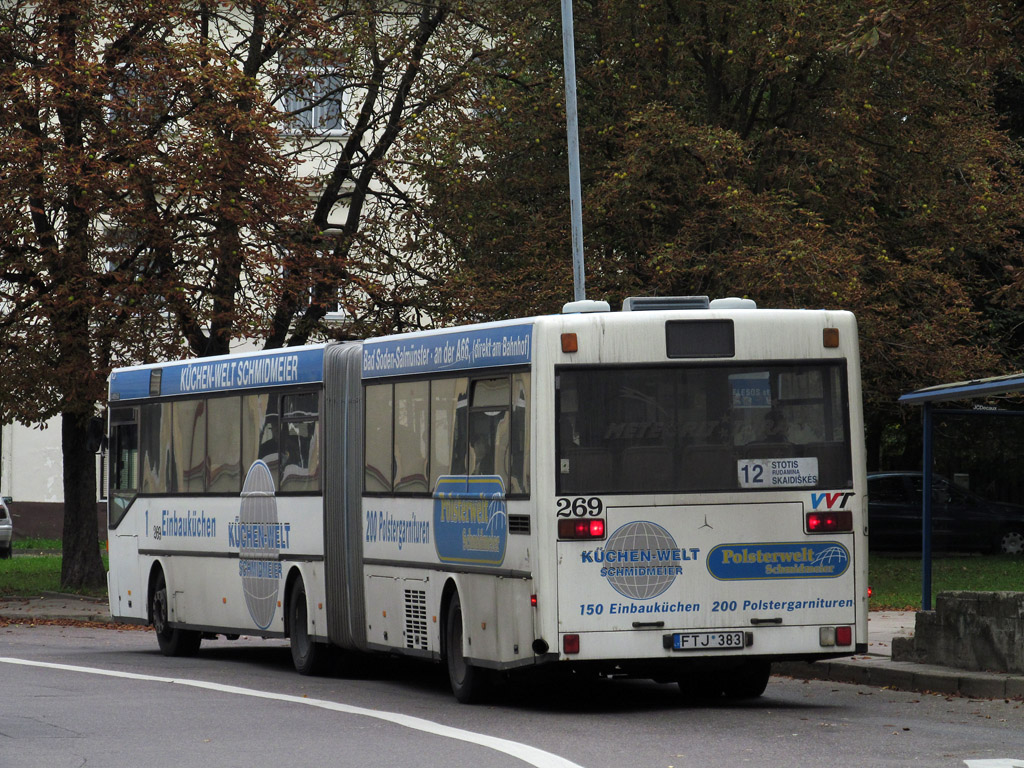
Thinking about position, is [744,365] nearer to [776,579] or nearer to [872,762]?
[776,579]

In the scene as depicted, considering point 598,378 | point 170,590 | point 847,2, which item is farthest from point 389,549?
point 847,2

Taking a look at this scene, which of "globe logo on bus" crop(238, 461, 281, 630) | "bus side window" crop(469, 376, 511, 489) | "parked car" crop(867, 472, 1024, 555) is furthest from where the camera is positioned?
"parked car" crop(867, 472, 1024, 555)

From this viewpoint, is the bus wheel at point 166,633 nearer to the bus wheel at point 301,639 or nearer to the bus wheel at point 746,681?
the bus wheel at point 301,639

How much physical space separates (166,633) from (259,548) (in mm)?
2696

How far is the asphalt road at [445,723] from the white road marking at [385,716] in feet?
0.06

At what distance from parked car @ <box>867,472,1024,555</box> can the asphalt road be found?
67.4 feet

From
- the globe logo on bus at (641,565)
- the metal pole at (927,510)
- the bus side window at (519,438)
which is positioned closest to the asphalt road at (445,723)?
the globe logo on bus at (641,565)

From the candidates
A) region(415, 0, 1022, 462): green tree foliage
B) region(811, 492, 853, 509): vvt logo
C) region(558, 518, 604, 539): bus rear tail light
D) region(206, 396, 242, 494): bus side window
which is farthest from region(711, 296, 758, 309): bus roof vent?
region(415, 0, 1022, 462): green tree foliage

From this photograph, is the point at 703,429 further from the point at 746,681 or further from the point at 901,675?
the point at 901,675

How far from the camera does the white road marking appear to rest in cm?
1025

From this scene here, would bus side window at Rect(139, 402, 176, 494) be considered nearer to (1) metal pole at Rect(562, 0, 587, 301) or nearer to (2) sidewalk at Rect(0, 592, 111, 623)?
(2) sidewalk at Rect(0, 592, 111, 623)

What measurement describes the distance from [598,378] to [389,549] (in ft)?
10.4

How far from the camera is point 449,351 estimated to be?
14.3 metres

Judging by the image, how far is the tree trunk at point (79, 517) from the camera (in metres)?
29.0
